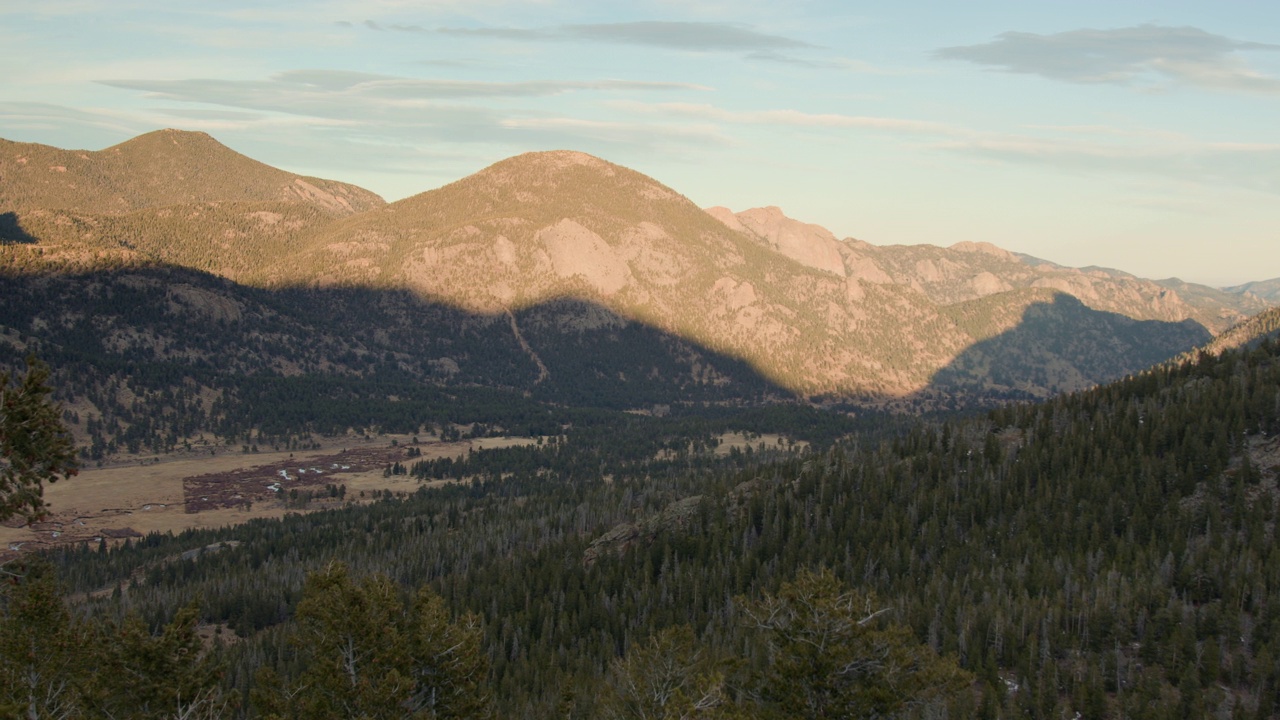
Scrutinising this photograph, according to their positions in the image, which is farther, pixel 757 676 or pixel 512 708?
pixel 512 708

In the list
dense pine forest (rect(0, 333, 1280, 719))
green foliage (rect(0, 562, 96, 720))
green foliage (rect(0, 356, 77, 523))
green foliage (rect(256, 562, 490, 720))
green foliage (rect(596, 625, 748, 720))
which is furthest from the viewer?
dense pine forest (rect(0, 333, 1280, 719))

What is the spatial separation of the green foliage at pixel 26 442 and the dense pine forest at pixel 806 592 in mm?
5358

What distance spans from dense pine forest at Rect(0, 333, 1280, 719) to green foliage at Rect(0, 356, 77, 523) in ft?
17.6

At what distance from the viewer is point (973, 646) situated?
8869cm

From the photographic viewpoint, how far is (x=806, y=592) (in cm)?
5159

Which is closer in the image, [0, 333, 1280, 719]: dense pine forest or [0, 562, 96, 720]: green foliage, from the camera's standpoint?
[0, 562, 96, 720]: green foliage

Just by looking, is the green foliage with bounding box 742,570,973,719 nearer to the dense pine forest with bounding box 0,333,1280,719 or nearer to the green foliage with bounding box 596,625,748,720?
the dense pine forest with bounding box 0,333,1280,719

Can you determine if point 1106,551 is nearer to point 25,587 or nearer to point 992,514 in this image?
point 992,514

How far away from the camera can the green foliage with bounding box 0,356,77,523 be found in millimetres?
31219

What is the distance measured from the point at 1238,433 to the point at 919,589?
5168cm

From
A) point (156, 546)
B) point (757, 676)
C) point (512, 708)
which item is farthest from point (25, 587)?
point (156, 546)

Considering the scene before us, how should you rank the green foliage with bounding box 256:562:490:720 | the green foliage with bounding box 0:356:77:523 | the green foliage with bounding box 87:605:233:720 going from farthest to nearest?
the green foliage with bounding box 256:562:490:720 < the green foliage with bounding box 87:605:233:720 < the green foliage with bounding box 0:356:77:523

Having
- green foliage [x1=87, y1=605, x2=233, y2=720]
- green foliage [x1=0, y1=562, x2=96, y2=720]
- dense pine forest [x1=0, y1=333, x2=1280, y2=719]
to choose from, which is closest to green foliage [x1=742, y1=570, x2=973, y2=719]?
dense pine forest [x1=0, y1=333, x2=1280, y2=719]

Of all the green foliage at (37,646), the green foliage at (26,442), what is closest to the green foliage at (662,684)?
the green foliage at (37,646)
